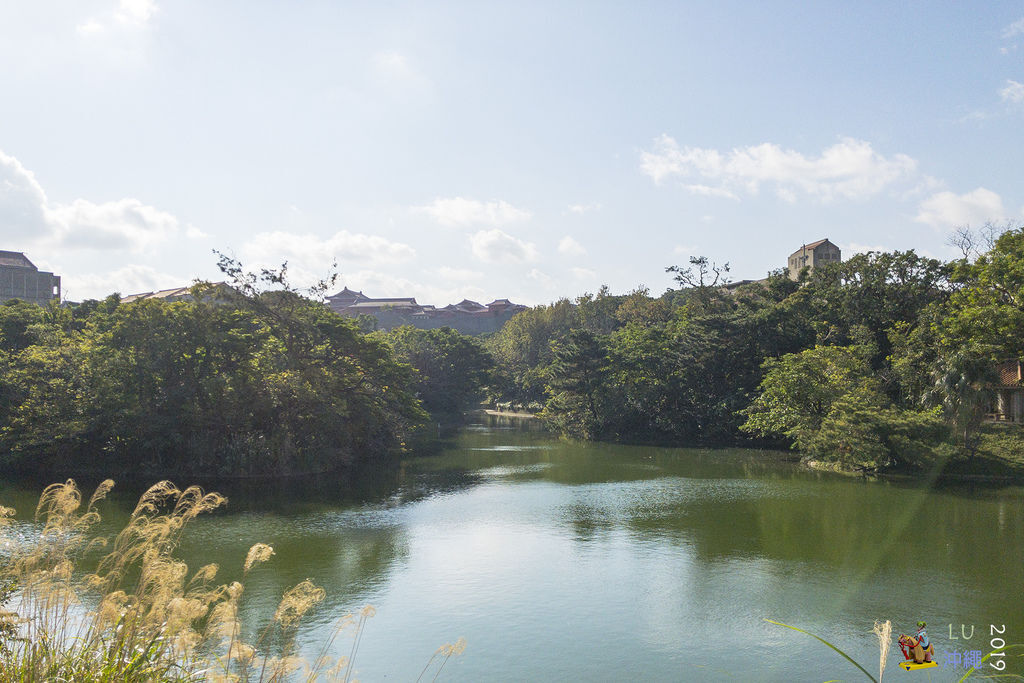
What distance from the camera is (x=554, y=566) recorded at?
1318 cm

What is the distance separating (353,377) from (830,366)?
58.1 feet

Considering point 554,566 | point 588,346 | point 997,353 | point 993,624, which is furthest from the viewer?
point 588,346

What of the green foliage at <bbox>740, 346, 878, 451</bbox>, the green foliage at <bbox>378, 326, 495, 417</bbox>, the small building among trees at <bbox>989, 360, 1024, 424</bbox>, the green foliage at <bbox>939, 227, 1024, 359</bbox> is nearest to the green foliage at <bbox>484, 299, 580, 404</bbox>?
the green foliage at <bbox>378, 326, 495, 417</bbox>

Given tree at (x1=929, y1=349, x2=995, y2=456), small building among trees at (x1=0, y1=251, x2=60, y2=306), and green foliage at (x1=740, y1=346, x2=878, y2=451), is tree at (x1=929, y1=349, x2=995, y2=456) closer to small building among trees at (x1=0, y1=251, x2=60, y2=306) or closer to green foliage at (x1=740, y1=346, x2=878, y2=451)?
green foliage at (x1=740, y1=346, x2=878, y2=451)

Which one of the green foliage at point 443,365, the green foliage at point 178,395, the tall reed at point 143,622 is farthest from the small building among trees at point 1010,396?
the green foliage at point 443,365

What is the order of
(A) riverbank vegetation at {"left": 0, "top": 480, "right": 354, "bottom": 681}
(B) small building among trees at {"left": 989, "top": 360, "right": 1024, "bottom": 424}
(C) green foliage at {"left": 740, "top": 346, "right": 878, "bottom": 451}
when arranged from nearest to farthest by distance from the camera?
(A) riverbank vegetation at {"left": 0, "top": 480, "right": 354, "bottom": 681} → (B) small building among trees at {"left": 989, "top": 360, "right": 1024, "bottom": 424} → (C) green foliage at {"left": 740, "top": 346, "right": 878, "bottom": 451}

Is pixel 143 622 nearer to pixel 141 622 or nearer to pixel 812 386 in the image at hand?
pixel 141 622

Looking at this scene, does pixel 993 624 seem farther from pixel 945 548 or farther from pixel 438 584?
pixel 438 584

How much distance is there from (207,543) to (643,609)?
29.7ft

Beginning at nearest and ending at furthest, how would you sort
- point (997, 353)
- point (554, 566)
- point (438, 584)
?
point (438, 584) < point (554, 566) < point (997, 353)

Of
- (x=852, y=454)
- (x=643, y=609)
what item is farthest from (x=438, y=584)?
(x=852, y=454)

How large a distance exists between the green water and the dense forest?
7.95ft

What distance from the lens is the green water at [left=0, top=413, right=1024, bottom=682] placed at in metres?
9.09

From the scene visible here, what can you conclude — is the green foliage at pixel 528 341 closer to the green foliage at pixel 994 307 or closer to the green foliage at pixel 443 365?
the green foliage at pixel 443 365
